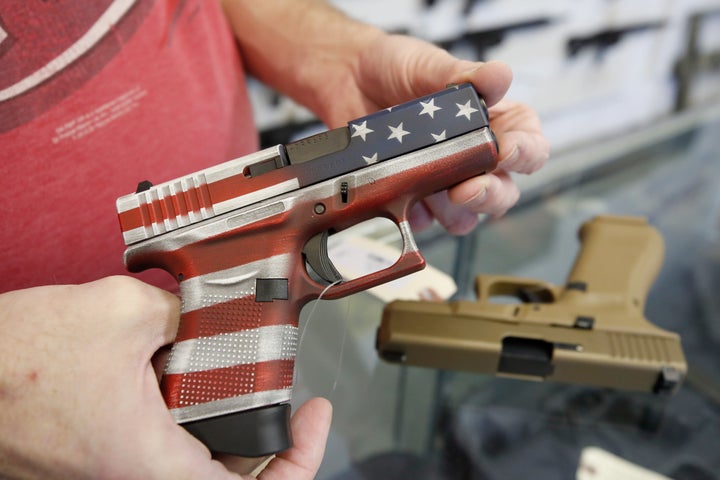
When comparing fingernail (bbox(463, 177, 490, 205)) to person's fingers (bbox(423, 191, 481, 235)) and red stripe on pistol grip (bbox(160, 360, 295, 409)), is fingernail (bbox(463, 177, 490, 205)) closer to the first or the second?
person's fingers (bbox(423, 191, 481, 235))

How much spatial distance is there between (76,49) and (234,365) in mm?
427

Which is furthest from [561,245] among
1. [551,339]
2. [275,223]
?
[275,223]

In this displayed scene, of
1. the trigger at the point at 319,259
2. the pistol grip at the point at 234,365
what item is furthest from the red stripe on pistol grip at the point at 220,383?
the trigger at the point at 319,259

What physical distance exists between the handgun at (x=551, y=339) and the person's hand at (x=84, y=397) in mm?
420

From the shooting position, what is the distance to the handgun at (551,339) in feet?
2.67

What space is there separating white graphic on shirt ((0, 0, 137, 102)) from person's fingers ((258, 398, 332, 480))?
48cm

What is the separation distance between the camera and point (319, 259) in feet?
1.93

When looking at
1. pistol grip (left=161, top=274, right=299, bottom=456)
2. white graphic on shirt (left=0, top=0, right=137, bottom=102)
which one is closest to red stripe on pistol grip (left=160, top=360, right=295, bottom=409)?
pistol grip (left=161, top=274, right=299, bottom=456)

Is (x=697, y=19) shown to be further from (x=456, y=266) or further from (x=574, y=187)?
(x=456, y=266)

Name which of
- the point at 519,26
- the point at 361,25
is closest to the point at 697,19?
the point at 519,26

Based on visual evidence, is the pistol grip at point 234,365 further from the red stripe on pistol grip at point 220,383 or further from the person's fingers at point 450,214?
the person's fingers at point 450,214

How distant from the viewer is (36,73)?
580 millimetres

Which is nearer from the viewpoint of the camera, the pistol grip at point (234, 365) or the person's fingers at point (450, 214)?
the pistol grip at point (234, 365)

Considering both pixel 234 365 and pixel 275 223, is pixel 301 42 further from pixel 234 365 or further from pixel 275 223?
pixel 234 365
